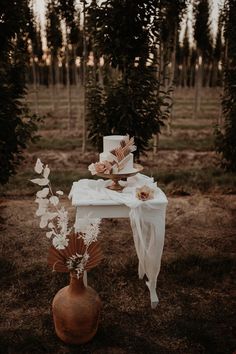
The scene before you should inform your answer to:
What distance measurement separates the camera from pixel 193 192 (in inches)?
299

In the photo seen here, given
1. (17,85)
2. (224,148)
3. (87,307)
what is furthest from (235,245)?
(17,85)

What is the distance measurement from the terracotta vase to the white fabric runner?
2.29 feet

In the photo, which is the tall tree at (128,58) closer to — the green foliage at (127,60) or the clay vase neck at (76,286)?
the green foliage at (127,60)

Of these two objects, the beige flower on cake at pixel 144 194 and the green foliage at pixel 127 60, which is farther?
the green foliage at pixel 127 60

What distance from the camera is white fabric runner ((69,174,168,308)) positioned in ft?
11.1

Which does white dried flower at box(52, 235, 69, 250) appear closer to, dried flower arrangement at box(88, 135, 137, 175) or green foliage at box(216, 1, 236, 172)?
dried flower arrangement at box(88, 135, 137, 175)

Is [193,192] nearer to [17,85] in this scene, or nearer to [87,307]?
[17,85]

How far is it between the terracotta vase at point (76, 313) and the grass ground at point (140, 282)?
0.34ft

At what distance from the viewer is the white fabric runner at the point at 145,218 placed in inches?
134

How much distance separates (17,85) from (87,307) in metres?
3.79

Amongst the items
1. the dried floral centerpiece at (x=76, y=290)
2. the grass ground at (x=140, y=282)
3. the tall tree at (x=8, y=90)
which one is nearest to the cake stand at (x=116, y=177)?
the dried floral centerpiece at (x=76, y=290)

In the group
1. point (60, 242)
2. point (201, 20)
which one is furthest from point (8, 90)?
Result: point (201, 20)

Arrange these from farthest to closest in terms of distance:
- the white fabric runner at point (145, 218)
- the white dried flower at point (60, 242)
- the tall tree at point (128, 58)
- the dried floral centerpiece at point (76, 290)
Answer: the tall tree at point (128, 58) < the white fabric runner at point (145, 218) < the dried floral centerpiece at point (76, 290) < the white dried flower at point (60, 242)

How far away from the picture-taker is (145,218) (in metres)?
3.46
